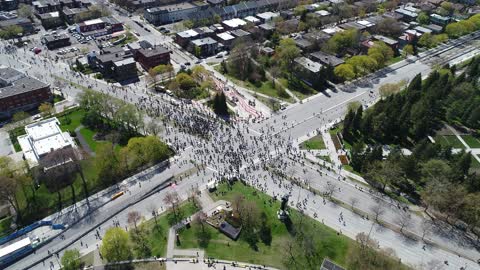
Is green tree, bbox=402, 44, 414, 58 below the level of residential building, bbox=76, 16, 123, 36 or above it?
below

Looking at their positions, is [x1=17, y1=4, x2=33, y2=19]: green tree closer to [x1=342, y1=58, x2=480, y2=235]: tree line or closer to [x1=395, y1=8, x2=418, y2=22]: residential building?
[x1=342, y1=58, x2=480, y2=235]: tree line

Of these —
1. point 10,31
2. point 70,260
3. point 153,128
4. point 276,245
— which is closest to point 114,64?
point 153,128

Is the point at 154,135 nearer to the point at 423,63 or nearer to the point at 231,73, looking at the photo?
the point at 231,73

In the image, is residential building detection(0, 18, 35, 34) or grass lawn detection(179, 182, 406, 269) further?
residential building detection(0, 18, 35, 34)

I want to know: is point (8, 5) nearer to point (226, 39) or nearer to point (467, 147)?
point (226, 39)

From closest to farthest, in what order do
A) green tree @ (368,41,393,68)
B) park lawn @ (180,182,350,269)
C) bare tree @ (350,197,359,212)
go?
park lawn @ (180,182,350,269) → bare tree @ (350,197,359,212) → green tree @ (368,41,393,68)

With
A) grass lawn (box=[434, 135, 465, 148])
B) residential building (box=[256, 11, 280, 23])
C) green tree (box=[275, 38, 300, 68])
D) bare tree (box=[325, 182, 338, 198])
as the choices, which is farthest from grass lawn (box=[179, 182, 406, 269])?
residential building (box=[256, 11, 280, 23])

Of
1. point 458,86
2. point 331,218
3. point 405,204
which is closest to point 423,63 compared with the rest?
point 458,86
